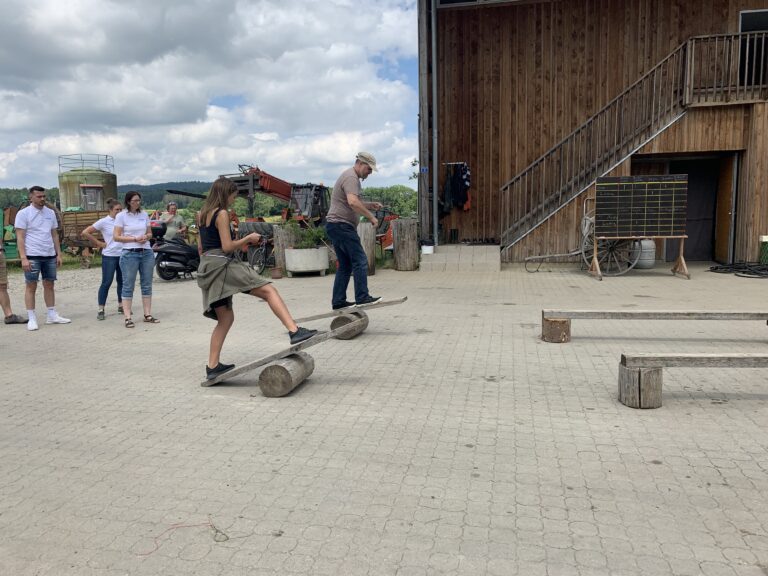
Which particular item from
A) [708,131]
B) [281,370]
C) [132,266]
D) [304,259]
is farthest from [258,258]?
[708,131]

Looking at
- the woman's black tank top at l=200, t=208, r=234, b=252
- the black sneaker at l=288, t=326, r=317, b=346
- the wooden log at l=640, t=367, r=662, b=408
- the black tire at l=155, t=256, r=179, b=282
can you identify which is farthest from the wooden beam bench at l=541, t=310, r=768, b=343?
the black tire at l=155, t=256, r=179, b=282

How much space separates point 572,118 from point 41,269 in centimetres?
1193

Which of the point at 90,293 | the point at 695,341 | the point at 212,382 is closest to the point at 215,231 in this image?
the point at 212,382

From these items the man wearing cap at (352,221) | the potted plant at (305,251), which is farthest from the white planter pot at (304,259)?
the man wearing cap at (352,221)

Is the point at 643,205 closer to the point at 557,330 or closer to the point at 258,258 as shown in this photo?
the point at 557,330

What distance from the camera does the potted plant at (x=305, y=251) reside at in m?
13.1

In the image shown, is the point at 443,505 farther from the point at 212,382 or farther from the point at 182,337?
the point at 182,337

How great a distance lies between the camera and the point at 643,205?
11.7 m

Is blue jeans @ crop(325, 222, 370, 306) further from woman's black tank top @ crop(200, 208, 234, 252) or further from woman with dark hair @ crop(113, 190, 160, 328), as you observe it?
woman with dark hair @ crop(113, 190, 160, 328)

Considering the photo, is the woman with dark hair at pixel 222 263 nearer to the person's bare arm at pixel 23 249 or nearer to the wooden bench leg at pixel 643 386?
the wooden bench leg at pixel 643 386

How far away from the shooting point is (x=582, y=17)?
46.5ft

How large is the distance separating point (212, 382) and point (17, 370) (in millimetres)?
2217

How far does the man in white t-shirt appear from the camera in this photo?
786 cm

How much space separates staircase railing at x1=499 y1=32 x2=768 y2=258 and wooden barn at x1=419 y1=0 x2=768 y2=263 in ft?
0.14
